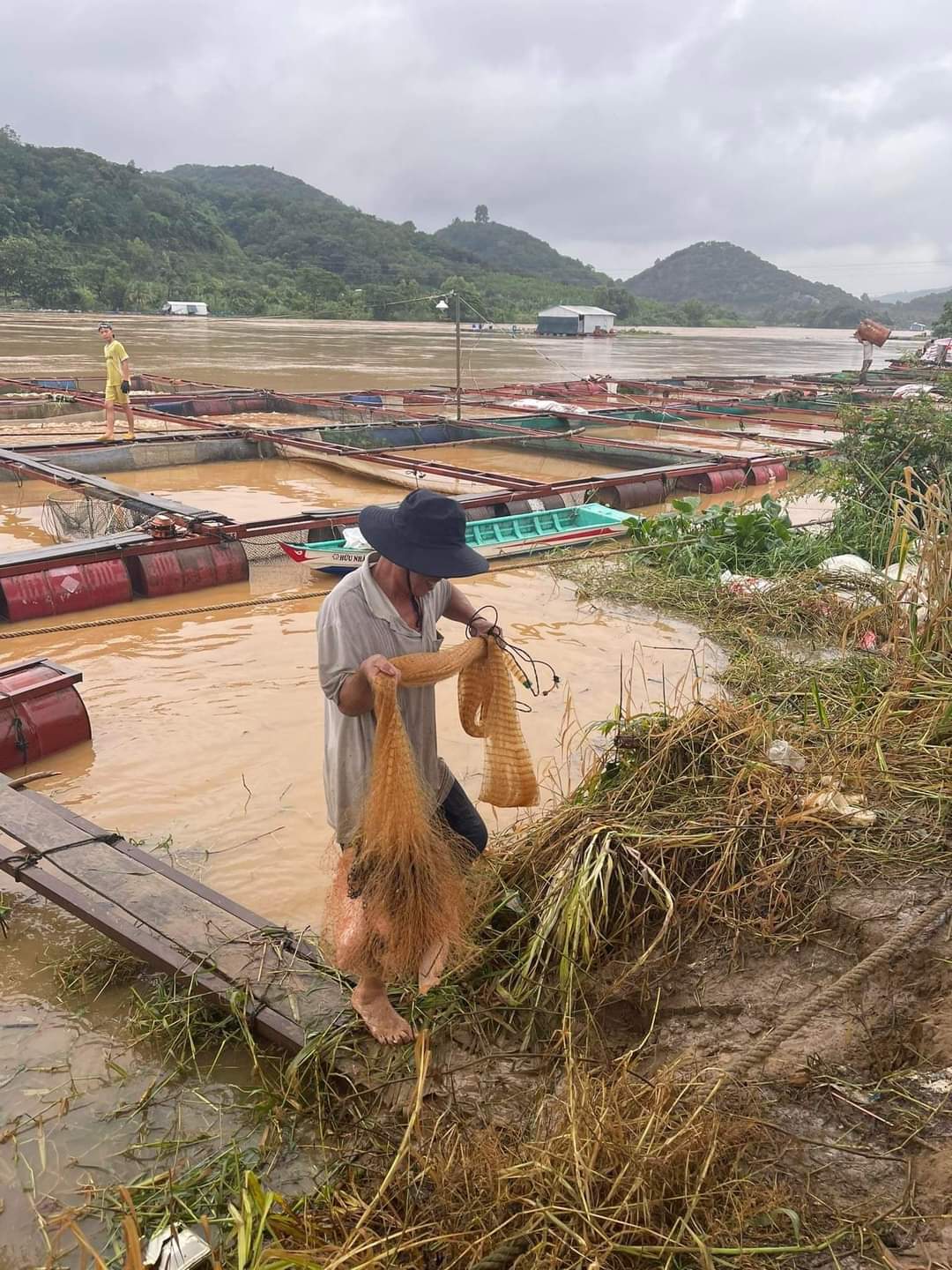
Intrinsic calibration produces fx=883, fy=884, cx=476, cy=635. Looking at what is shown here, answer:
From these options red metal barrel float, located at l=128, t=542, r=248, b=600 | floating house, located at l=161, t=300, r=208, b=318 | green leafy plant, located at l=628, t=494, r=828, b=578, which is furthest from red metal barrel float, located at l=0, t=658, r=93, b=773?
floating house, located at l=161, t=300, r=208, b=318

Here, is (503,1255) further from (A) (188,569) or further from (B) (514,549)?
(B) (514,549)

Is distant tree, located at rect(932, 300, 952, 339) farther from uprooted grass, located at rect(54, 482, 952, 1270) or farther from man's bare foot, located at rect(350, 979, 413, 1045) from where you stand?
man's bare foot, located at rect(350, 979, 413, 1045)

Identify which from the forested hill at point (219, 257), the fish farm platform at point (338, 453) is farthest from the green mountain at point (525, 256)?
the fish farm platform at point (338, 453)

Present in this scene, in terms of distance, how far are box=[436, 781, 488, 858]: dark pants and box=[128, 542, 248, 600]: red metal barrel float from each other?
16.8 ft

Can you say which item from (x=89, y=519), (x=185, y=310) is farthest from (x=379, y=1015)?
(x=185, y=310)

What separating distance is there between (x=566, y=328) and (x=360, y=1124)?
64259mm

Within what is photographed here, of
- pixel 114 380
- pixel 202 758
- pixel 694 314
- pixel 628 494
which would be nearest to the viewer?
pixel 202 758

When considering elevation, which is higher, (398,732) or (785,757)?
(398,732)

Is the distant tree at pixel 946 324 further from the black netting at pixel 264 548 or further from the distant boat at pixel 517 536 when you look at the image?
the black netting at pixel 264 548

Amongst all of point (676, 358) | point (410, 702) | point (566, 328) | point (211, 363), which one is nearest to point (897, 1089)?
point (410, 702)

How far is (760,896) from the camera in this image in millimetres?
2635

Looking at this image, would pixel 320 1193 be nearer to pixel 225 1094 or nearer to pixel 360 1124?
pixel 360 1124

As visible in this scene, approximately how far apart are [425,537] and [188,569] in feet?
18.3

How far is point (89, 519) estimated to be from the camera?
8.89 m
